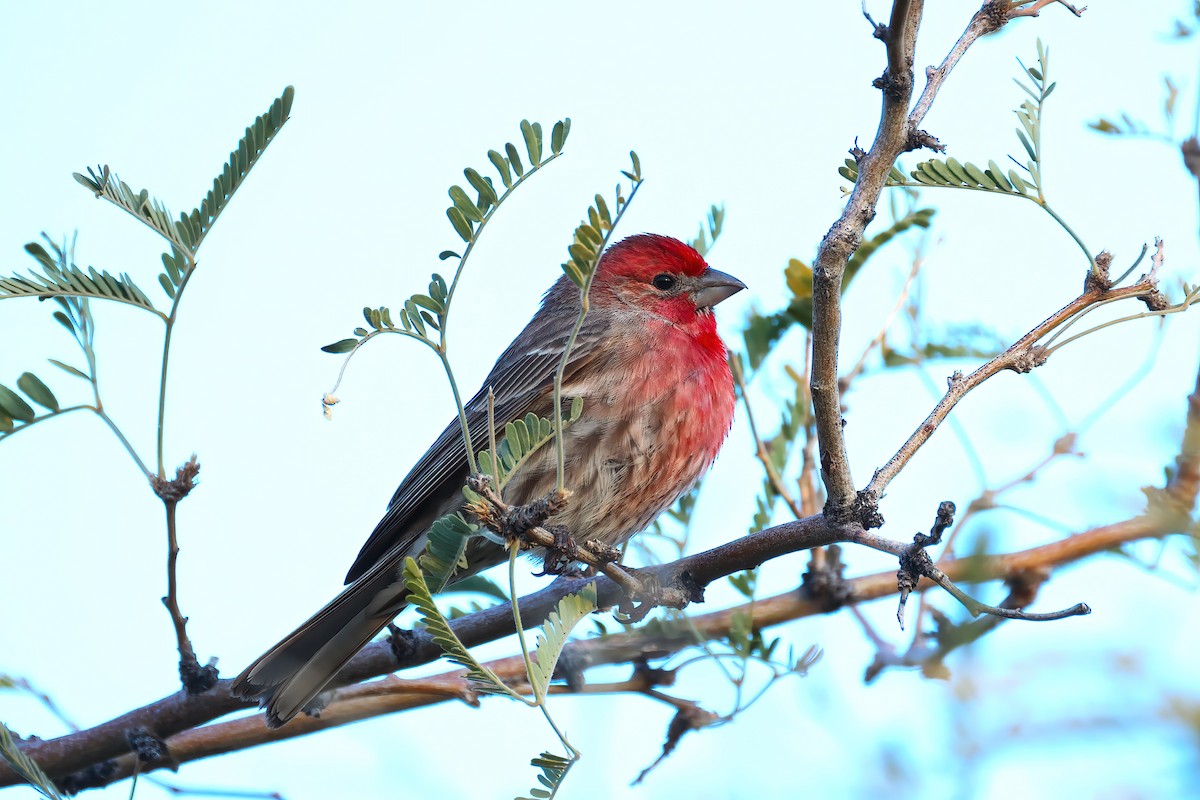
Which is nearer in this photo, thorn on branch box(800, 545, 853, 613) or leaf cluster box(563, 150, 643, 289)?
leaf cluster box(563, 150, 643, 289)

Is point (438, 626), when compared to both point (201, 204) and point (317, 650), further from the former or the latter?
point (317, 650)

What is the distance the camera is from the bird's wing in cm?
620

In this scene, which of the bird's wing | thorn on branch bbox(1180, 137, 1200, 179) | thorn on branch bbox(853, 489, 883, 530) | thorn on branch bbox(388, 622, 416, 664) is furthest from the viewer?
the bird's wing

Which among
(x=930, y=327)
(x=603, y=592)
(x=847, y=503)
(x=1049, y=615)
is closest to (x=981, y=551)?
(x=1049, y=615)

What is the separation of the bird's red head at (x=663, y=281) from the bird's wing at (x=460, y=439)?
410 mm

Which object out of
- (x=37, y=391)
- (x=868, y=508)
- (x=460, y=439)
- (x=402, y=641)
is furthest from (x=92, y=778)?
(x=868, y=508)

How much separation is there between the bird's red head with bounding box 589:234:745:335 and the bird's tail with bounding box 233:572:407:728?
2.33 metres

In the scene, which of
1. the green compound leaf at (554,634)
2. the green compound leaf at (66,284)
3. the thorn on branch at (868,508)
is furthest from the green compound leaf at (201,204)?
the thorn on branch at (868,508)

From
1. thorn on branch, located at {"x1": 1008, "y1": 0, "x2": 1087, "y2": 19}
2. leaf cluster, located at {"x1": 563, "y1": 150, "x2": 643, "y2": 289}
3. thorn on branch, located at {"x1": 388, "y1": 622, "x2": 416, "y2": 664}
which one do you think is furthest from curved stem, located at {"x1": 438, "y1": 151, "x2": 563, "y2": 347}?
thorn on branch, located at {"x1": 388, "y1": 622, "x2": 416, "y2": 664}

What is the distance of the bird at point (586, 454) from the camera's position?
5.77m

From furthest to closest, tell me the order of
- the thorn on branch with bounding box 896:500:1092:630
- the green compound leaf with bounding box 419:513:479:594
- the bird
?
the bird < the green compound leaf with bounding box 419:513:479:594 < the thorn on branch with bounding box 896:500:1092:630

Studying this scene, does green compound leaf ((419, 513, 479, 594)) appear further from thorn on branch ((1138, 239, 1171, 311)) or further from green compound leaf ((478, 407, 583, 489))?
thorn on branch ((1138, 239, 1171, 311))

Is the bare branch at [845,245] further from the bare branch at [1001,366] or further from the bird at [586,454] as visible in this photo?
the bird at [586,454]

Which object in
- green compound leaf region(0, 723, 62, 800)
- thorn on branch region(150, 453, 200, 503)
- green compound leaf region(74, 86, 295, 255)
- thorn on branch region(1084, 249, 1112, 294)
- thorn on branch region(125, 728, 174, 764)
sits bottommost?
green compound leaf region(0, 723, 62, 800)
